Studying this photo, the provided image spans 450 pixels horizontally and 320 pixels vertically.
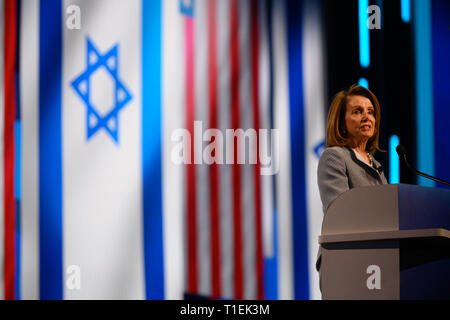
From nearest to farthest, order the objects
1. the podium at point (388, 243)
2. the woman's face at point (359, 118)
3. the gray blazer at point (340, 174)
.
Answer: the podium at point (388, 243), the gray blazer at point (340, 174), the woman's face at point (359, 118)

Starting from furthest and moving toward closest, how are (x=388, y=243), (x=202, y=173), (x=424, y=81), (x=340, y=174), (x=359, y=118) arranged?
(x=424, y=81) → (x=202, y=173) → (x=359, y=118) → (x=340, y=174) → (x=388, y=243)

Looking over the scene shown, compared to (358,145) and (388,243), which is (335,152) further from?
(388,243)

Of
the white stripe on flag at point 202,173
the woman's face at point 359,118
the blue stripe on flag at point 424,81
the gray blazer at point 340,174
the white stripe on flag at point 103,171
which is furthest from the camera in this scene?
the blue stripe on flag at point 424,81

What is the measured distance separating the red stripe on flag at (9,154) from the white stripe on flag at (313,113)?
166 cm

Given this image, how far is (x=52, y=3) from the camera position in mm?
3400

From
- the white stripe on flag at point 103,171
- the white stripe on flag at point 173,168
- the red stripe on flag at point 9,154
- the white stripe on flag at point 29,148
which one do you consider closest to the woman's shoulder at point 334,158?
the white stripe on flag at point 173,168

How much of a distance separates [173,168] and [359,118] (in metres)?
1.32

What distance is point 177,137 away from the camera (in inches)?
131

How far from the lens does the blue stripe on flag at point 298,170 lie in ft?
11.4

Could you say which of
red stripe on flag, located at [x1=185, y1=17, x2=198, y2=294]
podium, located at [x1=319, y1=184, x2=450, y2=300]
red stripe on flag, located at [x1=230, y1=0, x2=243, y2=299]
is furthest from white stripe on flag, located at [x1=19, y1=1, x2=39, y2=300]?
podium, located at [x1=319, y1=184, x2=450, y2=300]

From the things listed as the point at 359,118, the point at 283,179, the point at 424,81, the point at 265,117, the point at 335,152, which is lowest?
the point at 283,179

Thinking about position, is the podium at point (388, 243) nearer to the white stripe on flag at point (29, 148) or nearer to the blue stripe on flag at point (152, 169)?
the blue stripe on flag at point (152, 169)

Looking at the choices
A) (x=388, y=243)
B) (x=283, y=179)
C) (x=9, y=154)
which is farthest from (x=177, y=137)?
(x=388, y=243)
